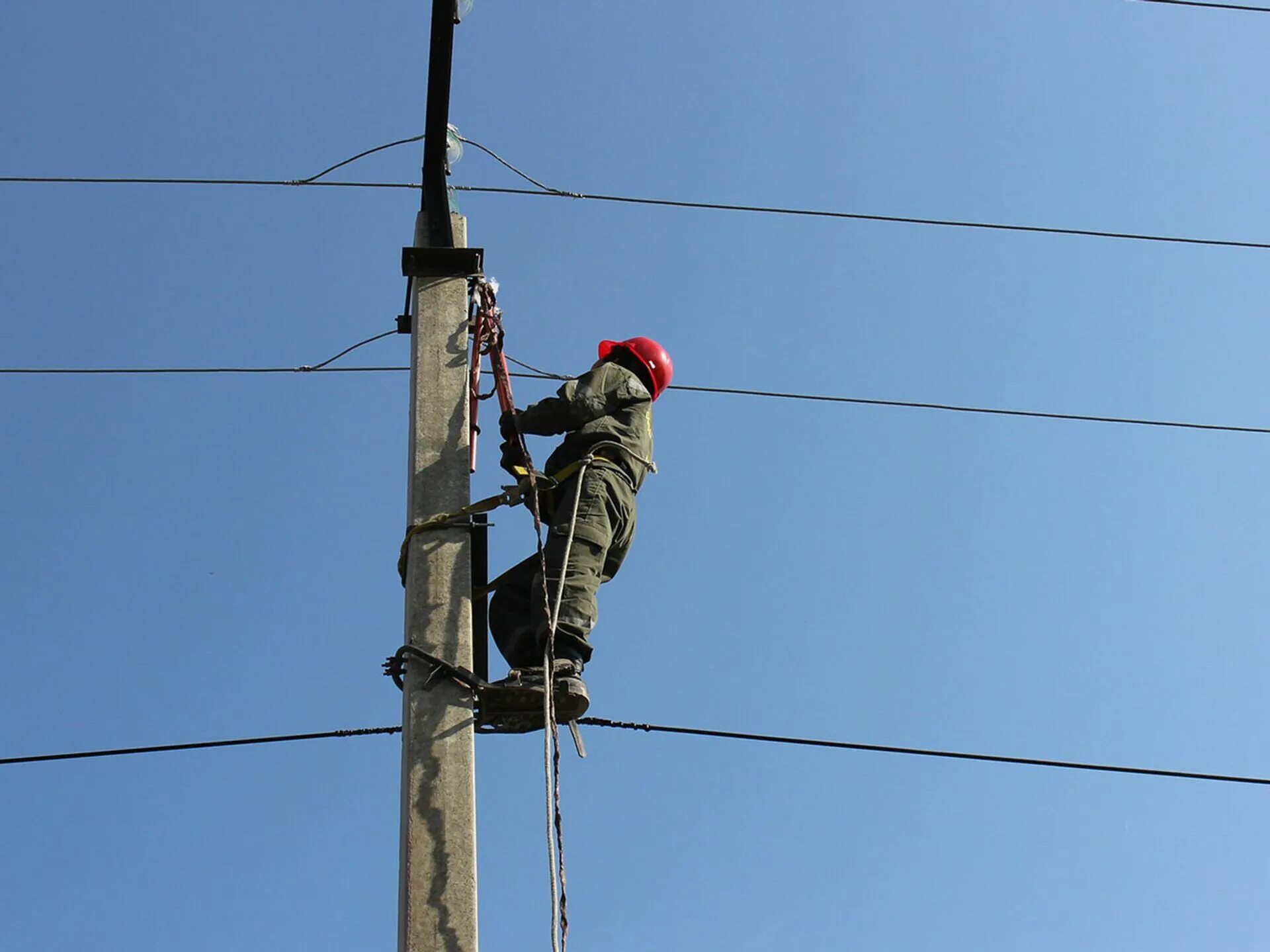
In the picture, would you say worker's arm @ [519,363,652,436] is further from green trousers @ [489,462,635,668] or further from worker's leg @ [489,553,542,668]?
worker's leg @ [489,553,542,668]

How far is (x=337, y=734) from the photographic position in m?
4.56

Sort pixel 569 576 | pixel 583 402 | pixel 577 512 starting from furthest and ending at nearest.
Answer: pixel 583 402 < pixel 577 512 < pixel 569 576

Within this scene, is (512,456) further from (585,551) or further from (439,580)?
(439,580)

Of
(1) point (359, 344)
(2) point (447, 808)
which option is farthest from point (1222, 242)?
(2) point (447, 808)

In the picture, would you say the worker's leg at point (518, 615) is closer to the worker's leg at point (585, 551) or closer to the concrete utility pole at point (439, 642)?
the worker's leg at point (585, 551)

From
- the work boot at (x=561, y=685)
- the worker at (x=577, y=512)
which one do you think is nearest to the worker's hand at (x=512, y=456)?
the worker at (x=577, y=512)

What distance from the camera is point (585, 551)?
4766 mm

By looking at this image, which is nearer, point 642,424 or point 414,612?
point 414,612

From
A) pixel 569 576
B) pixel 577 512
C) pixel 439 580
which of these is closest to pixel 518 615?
pixel 569 576

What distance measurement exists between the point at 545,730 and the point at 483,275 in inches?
62.2

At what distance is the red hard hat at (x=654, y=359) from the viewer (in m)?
5.76

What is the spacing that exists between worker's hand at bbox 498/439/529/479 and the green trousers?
6.4 inches

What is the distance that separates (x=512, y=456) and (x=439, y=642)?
1.00 metres

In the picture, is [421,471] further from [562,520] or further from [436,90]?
[436,90]
